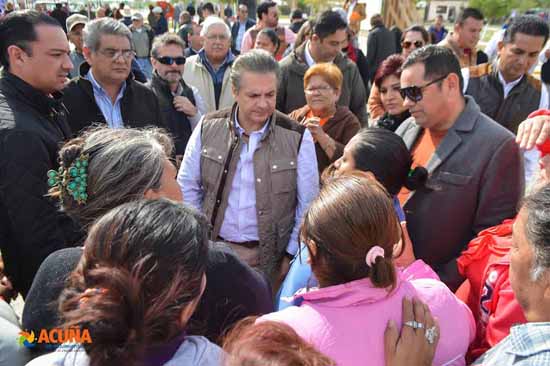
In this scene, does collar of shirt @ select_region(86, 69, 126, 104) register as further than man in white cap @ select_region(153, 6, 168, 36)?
No

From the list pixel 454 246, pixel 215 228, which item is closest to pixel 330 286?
pixel 454 246

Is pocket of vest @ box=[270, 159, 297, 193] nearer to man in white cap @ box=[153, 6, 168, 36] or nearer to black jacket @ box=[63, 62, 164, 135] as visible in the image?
black jacket @ box=[63, 62, 164, 135]

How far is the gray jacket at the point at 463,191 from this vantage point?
6.99 ft

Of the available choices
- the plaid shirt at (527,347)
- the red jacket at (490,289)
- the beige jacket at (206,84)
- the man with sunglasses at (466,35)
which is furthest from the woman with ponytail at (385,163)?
the man with sunglasses at (466,35)

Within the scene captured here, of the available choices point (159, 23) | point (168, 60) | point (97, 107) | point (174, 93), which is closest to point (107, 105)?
point (97, 107)

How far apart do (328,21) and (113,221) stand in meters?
3.70

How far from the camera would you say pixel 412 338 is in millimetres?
1269

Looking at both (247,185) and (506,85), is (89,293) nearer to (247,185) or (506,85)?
(247,185)

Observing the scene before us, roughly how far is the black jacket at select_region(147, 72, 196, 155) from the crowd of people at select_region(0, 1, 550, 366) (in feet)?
0.05

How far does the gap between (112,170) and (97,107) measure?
6.08 feet

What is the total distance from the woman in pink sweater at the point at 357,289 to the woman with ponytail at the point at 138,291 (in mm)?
296

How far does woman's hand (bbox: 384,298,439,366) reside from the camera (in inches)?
49.1

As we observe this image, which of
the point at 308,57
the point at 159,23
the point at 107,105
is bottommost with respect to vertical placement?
the point at 107,105

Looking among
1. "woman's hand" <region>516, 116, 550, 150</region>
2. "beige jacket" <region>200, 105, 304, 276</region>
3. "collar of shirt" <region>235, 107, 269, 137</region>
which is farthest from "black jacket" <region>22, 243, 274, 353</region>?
"woman's hand" <region>516, 116, 550, 150</region>
